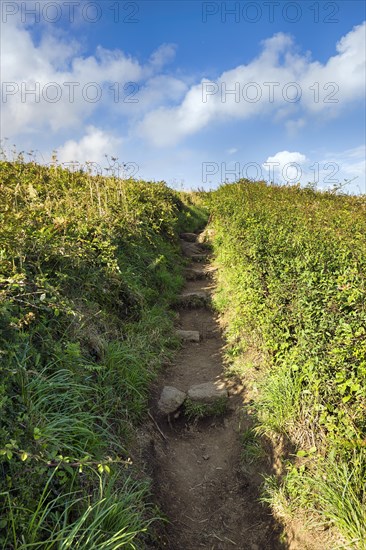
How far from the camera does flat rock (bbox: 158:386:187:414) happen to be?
5.08 metres

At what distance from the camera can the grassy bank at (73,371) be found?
2518mm

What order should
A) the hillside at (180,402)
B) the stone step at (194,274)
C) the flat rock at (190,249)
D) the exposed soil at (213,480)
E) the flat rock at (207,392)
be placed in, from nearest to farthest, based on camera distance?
the hillside at (180,402) → the exposed soil at (213,480) → the flat rock at (207,392) → the stone step at (194,274) → the flat rock at (190,249)

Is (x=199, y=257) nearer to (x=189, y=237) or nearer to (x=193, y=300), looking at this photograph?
(x=189, y=237)

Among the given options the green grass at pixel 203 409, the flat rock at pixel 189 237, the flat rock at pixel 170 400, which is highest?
the flat rock at pixel 189 237

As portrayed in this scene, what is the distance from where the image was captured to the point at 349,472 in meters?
3.24

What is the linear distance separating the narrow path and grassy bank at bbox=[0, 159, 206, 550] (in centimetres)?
45

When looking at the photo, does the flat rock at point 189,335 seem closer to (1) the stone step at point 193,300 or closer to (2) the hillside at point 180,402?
(2) the hillside at point 180,402

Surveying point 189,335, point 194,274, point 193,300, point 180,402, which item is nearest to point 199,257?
point 194,274

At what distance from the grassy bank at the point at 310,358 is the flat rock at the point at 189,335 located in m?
0.63

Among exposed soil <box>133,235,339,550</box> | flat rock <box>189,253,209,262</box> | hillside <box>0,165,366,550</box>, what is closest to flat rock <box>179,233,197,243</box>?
flat rock <box>189,253,209,262</box>

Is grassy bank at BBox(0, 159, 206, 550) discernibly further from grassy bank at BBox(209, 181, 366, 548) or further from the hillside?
grassy bank at BBox(209, 181, 366, 548)

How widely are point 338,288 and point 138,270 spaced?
436 centimetres

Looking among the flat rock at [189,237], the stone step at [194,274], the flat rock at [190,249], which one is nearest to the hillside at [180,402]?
the stone step at [194,274]

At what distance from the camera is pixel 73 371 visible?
3.83m
